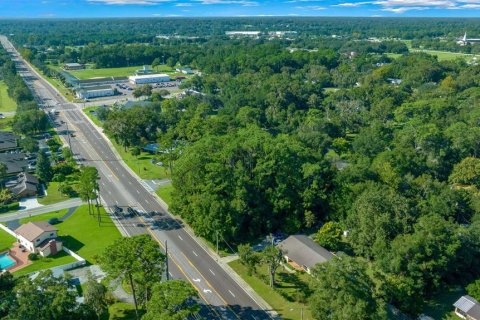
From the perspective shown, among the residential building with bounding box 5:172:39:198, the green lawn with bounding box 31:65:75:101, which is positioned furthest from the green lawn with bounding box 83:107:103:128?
the residential building with bounding box 5:172:39:198

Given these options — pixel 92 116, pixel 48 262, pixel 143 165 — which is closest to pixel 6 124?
pixel 92 116

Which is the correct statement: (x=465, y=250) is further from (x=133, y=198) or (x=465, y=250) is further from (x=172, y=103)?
(x=172, y=103)

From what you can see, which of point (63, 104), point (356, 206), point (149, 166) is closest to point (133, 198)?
point (149, 166)

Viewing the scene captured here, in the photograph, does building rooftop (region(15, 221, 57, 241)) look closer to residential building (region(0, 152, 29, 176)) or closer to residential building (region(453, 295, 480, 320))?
residential building (region(0, 152, 29, 176))

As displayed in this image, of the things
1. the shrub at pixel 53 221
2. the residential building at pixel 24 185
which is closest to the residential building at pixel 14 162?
the residential building at pixel 24 185

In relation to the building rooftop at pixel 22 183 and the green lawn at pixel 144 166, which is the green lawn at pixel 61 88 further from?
the building rooftop at pixel 22 183

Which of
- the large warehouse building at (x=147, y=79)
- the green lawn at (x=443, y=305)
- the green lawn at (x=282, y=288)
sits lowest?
the green lawn at (x=443, y=305)

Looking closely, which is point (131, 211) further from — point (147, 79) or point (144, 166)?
point (147, 79)
